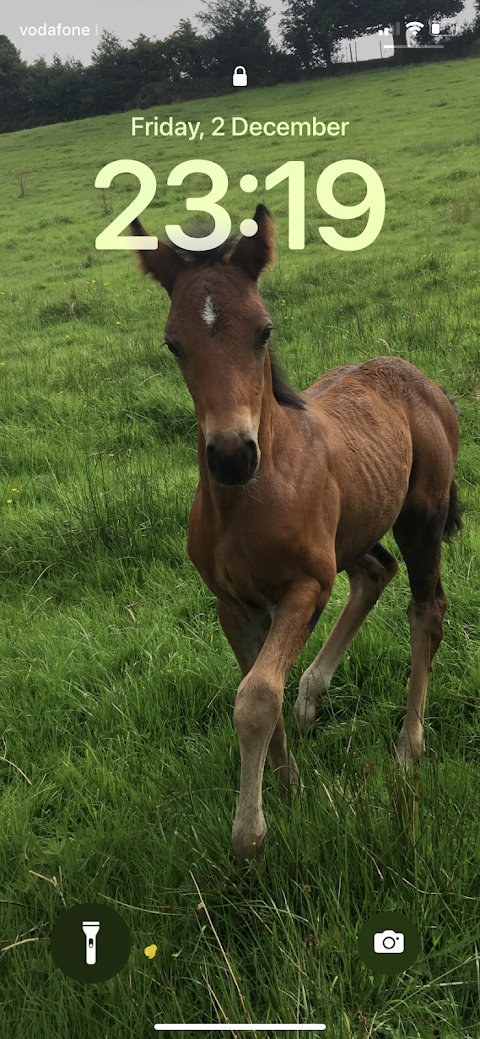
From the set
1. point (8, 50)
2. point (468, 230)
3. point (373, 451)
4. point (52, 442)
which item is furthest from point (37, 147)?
point (373, 451)

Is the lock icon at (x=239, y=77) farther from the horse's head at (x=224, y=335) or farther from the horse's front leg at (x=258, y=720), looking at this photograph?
the horse's front leg at (x=258, y=720)

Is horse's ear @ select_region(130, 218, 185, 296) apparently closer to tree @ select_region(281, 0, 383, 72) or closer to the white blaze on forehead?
the white blaze on forehead

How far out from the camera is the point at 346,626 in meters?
3.21

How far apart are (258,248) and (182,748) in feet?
6.25

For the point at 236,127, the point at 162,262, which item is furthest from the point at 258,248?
the point at 236,127

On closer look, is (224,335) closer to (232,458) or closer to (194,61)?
(232,458)

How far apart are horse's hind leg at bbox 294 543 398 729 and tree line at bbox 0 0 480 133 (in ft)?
11.5

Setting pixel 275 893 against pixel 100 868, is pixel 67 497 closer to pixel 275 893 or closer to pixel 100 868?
pixel 100 868

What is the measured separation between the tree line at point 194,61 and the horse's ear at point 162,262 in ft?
11.0

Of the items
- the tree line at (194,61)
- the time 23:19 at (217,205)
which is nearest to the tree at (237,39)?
the tree line at (194,61)

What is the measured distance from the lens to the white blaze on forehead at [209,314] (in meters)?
2.00

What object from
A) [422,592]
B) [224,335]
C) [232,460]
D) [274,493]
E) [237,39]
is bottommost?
[422,592]

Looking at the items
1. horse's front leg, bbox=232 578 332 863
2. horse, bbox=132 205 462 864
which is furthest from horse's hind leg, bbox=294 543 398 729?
horse's front leg, bbox=232 578 332 863

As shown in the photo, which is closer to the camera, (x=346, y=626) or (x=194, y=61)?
(x=346, y=626)
